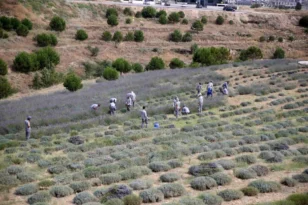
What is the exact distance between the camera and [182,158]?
1789cm

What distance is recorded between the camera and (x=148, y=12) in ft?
221

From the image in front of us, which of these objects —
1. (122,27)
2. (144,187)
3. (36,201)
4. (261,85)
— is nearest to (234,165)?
(144,187)

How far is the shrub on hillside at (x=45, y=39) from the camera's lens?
49.6 m

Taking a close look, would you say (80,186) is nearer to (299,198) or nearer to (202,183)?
(202,183)

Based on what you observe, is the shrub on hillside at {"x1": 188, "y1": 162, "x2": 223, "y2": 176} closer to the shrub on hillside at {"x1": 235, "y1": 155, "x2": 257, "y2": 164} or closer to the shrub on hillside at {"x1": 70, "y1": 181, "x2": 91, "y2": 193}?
the shrub on hillside at {"x1": 235, "y1": 155, "x2": 257, "y2": 164}

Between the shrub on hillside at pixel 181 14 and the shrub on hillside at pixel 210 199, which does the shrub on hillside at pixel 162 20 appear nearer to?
the shrub on hillside at pixel 181 14

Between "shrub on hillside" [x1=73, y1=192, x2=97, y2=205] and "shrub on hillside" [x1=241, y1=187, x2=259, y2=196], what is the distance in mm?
5147

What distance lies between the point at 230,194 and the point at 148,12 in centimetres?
5682

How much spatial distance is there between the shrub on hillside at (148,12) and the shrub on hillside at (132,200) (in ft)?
187

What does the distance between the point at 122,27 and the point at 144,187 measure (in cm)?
5002

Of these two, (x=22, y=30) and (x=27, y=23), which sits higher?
(x=27, y=23)

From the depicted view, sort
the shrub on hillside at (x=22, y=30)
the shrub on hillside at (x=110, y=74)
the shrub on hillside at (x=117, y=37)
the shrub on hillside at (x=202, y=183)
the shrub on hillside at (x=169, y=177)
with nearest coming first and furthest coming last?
the shrub on hillside at (x=202, y=183) → the shrub on hillside at (x=169, y=177) → the shrub on hillside at (x=110, y=74) → the shrub on hillside at (x=22, y=30) → the shrub on hillside at (x=117, y=37)

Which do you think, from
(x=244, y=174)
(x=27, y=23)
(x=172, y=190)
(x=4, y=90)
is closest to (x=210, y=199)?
(x=172, y=190)

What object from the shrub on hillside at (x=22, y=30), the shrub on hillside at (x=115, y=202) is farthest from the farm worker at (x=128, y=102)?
the shrub on hillside at (x=22, y=30)
